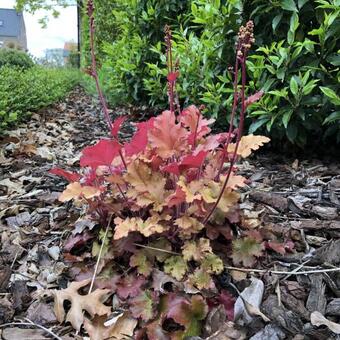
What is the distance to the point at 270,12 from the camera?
226 centimetres

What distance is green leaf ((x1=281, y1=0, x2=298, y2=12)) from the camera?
6.73ft

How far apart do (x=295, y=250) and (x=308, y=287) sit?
0.67 ft

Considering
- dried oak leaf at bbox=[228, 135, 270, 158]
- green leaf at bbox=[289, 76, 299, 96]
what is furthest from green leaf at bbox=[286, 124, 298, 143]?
dried oak leaf at bbox=[228, 135, 270, 158]

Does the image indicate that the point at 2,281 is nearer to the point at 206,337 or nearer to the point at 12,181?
the point at 206,337

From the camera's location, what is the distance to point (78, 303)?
1.18m

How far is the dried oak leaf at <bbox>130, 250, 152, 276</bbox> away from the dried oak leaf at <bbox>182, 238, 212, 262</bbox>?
0.12m

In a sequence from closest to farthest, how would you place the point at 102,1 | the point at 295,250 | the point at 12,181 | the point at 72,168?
→ the point at 295,250
the point at 12,181
the point at 72,168
the point at 102,1

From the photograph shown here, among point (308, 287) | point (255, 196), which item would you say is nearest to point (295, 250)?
point (308, 287)

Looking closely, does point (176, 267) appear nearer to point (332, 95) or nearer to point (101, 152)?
point (101, 152)

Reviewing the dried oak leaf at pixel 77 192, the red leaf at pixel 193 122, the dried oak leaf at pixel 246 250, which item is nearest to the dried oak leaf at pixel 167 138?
the red leaf at pixel 193 122

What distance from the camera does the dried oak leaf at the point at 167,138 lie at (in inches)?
49.1

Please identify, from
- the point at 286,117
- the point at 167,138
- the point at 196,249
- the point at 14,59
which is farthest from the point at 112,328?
the point at 14,59

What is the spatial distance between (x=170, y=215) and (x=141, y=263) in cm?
18

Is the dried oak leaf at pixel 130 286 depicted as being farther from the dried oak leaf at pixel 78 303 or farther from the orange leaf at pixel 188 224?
the orange leaf at pixel 188 224
